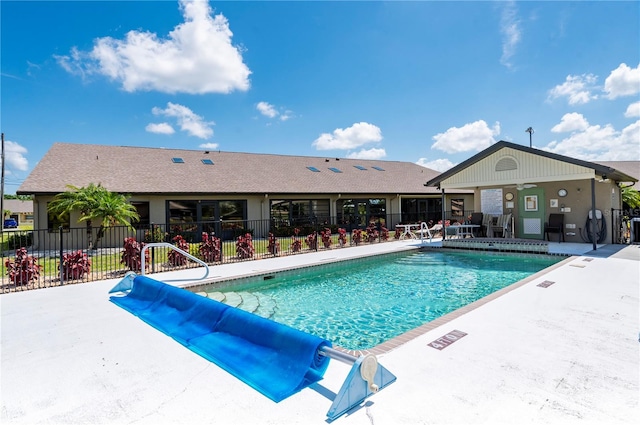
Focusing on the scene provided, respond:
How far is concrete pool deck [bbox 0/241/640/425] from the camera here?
2584 mm

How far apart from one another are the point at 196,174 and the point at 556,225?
16.7 metres

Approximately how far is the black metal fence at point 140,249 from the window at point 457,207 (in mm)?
4365

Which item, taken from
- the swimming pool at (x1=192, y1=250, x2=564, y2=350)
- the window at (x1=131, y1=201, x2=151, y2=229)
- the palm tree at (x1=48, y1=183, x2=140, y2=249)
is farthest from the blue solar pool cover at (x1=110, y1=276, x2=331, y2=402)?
the window at (x1=131, y1=201, x2=151, y2=229)

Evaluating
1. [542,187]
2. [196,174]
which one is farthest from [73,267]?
[542,187]

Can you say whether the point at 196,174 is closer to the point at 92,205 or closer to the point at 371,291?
the point at 92,205

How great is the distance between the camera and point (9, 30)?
37.0 ft

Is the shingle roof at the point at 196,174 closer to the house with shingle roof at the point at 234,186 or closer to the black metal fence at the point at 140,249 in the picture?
the house with shingle roof at the point at 234,186

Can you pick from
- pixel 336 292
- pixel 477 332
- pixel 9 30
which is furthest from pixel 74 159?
pixel 477 332

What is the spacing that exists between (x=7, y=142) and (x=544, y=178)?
3375 centimetres

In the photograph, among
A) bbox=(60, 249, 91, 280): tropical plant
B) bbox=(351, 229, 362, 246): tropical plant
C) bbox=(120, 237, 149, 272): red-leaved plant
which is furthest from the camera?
bbox=(351, 229, 362, 246): tropical plant

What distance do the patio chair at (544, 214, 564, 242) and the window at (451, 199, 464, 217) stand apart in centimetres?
1072

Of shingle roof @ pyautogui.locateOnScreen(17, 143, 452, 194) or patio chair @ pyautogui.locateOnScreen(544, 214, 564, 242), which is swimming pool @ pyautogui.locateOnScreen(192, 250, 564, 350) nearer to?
patio chair @ pyautogui.locateOnScreen(544, 214, 564, 242)

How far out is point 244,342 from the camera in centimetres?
376

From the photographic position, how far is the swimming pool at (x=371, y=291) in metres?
5.72
